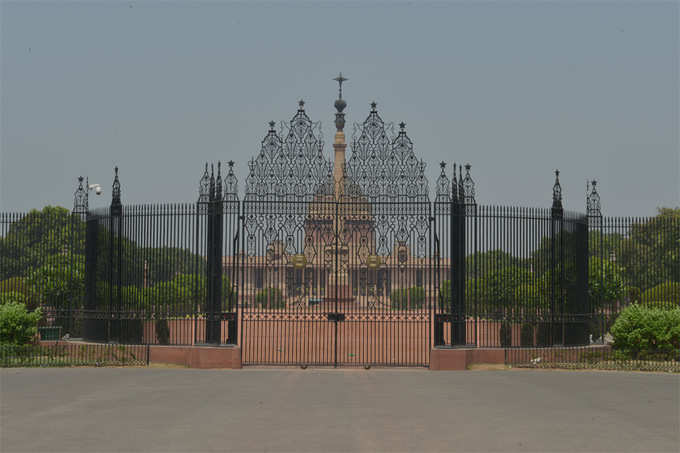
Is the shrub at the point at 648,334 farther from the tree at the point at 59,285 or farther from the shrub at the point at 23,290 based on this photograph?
the shrub at the point at 23,290

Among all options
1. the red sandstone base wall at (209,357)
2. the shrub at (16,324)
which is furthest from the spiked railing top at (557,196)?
the shrub at (16,324)

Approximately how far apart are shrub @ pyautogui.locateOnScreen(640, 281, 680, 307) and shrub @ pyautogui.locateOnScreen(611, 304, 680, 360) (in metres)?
2.57

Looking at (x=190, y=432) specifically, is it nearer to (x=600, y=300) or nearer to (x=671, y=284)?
(x=600, y=300)

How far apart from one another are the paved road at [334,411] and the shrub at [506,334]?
78.2 inches

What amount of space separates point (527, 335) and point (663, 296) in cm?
636

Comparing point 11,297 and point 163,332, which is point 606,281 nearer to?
point 163,332

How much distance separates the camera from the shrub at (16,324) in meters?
19.5

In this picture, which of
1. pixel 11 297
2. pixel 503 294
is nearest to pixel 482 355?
pixel 503 294

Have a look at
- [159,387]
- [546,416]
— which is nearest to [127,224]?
[159,387]

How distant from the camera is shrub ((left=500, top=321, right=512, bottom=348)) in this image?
779 inches

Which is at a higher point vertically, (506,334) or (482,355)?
(506,334)

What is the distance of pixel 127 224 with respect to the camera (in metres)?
20.1

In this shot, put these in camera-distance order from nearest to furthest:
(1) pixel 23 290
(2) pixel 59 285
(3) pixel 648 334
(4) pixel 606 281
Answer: (3) pixel 648 334 → (2) pixel 59 285 → (4) pixel 606 281 → (1) pixel 23 290

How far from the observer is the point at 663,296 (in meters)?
23.9
